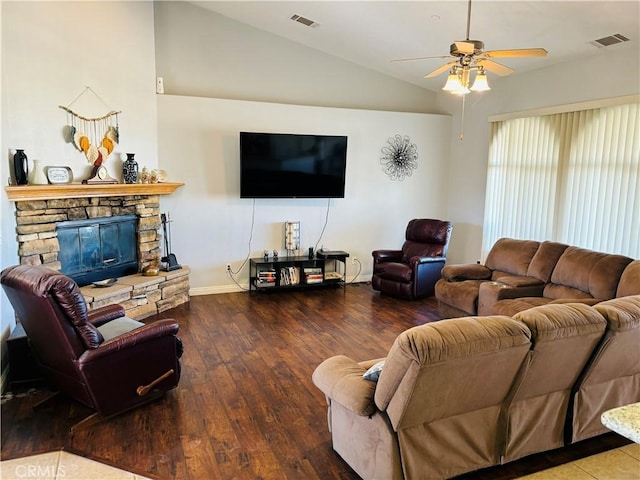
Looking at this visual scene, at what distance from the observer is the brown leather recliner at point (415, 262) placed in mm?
5914

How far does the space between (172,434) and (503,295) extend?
10.5 feet

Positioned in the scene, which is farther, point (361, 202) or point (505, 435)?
point (361, 202)

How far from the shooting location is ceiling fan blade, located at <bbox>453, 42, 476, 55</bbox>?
307cm

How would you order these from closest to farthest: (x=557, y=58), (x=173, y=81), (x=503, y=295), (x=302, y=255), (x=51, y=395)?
(x=51, y=395) → (x=503, y=295) → (x=557, y=58) → (x=173, y=81) → (x=302, y=255)

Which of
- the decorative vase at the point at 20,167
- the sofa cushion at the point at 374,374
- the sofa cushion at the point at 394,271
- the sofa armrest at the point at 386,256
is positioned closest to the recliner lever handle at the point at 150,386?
the sofa cushion at the point at 374,374

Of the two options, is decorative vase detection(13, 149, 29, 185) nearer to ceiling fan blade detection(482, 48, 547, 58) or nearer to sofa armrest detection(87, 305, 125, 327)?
sofa armrest detection(87, 305, 125, 327)

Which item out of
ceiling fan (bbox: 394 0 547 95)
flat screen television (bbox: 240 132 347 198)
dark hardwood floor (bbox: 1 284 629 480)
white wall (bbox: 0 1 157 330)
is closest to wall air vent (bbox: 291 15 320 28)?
flat screen television (bbox: 240 132 347 198)

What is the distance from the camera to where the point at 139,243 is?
17.7 feet

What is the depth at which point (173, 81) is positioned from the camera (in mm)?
5777

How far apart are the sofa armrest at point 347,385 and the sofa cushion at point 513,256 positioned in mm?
3001

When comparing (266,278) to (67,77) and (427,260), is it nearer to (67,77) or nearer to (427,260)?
(427,260)

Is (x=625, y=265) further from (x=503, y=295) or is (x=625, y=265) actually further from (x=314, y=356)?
(x=314, y=356)

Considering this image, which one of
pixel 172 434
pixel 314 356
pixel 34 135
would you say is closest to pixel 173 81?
pixel 34 135

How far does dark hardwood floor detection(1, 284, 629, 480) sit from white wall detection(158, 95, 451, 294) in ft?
5.06
